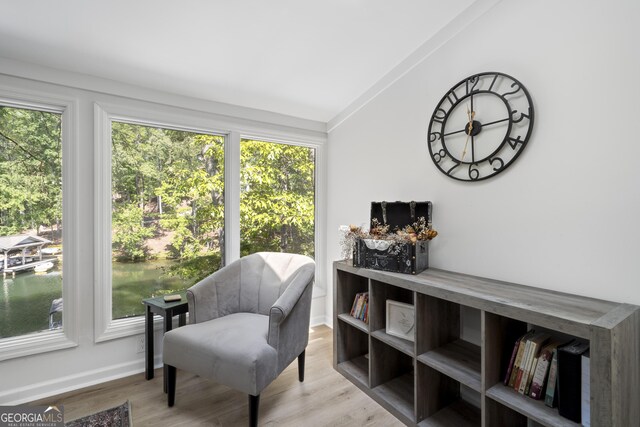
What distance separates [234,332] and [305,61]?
1.93 m

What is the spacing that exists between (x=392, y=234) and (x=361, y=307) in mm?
593

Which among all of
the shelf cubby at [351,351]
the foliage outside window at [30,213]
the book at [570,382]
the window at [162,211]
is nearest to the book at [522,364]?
the book at [570,382]

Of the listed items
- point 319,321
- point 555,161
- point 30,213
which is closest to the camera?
point 555,161

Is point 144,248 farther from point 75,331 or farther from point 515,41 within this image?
point 515,41

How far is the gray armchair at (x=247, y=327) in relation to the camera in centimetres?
165

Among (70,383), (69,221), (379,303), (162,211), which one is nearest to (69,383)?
(70,383)

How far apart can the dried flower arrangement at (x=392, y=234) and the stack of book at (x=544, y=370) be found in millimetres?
745

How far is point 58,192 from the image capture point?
2107 mm

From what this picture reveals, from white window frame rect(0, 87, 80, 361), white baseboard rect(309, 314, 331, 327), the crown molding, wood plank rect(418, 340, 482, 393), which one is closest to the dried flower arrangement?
wood plank rect(418, 340, 482, 393)

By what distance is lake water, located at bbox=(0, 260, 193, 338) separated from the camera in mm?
2004

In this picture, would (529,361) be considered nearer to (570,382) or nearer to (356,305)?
(570,382)

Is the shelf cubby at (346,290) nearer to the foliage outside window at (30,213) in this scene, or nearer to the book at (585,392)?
the book at (585,392)

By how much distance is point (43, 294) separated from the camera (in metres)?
2.10

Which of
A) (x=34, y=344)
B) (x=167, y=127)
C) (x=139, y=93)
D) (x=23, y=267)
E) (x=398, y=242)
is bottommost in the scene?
(x=34, y=344)
